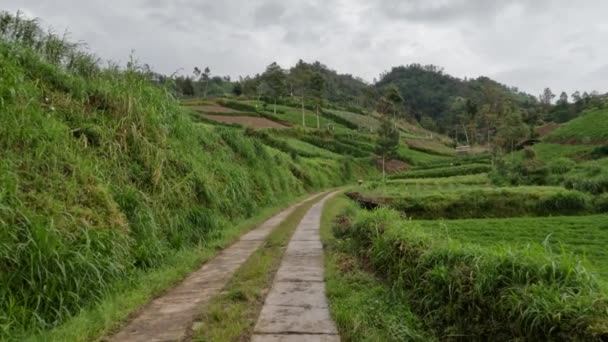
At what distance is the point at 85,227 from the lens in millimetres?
5930

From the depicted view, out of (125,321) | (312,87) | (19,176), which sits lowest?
(125,321)

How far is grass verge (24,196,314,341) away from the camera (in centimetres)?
444

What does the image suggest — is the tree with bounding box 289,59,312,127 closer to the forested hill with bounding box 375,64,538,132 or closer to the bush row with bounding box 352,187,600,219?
the forested hill with bounding box 375,64,538,132

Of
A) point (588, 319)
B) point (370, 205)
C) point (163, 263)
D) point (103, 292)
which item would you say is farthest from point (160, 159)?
point (370, 205)

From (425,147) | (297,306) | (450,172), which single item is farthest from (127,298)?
(425,147)

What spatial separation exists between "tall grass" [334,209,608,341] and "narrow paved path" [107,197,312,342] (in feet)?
7.84

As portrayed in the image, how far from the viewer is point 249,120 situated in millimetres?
57469

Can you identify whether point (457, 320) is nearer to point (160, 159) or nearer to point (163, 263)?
point (163, 263)

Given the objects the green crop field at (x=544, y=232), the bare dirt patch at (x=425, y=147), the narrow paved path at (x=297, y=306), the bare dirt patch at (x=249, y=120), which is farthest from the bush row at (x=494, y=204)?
the bare dirt patch at (x=425, y=147)

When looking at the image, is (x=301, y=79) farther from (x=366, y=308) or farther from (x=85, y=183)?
(x=366, y=308)

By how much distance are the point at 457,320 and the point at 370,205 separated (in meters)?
14.4

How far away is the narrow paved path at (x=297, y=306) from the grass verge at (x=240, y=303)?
0.36ft

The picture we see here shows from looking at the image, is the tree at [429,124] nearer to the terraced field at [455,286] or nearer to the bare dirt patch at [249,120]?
the bare dirt patch at [249,120]

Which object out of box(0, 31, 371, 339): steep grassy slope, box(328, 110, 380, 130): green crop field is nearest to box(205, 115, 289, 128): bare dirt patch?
box(328, 110, 380, 130): green crop field
